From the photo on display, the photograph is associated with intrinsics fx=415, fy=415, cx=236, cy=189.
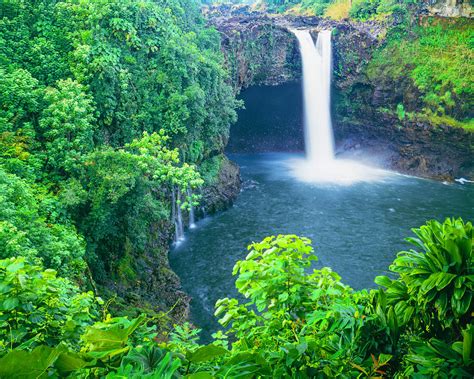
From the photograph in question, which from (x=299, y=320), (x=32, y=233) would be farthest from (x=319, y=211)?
(x=299, y=320)

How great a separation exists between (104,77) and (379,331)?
12.7m

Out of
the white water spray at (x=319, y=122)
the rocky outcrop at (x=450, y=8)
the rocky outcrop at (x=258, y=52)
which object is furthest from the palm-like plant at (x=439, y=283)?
the rocky outcrop at (x=450, y=8)

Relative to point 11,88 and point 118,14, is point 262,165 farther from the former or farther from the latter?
point 11,88

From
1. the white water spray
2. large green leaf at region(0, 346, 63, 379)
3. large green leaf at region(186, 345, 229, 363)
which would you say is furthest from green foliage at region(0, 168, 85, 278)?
the white water spray

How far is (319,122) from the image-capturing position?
105 ft

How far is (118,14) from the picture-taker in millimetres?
15141

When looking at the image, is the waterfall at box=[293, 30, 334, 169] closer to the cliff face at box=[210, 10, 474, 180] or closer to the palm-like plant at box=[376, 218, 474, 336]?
the cliff face at box=[210, 10, 474, 180]

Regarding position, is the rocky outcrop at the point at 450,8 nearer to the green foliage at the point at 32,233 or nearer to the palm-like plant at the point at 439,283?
the green foliage at the point at 32,233

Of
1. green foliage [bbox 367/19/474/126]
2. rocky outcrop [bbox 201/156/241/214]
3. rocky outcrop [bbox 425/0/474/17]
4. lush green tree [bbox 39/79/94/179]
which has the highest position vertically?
rocky outcrop [bbox 425/0/474/17]

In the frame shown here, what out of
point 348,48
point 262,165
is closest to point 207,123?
point 262,165

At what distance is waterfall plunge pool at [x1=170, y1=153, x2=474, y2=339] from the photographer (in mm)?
15008

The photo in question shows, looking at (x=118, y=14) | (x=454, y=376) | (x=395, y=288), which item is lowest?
(x=454, y=376)

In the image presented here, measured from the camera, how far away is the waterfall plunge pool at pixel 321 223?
15.0 meters

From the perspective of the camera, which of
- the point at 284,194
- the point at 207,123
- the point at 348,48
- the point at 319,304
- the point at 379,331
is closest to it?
the point at 379,331
